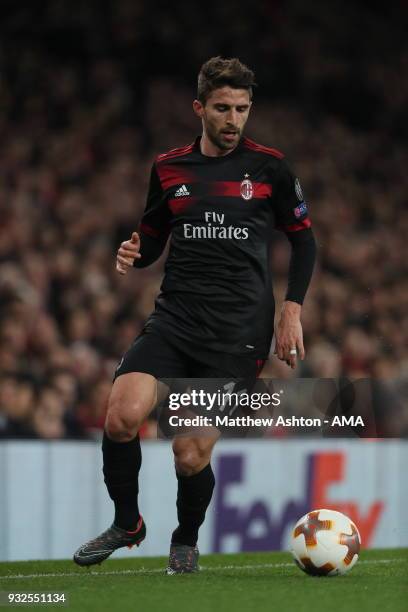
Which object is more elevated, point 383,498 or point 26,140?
point 26,140

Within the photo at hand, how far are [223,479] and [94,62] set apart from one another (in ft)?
20.5

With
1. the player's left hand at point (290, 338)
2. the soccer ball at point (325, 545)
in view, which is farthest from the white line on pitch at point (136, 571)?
the player's left hand at point (290, 338)

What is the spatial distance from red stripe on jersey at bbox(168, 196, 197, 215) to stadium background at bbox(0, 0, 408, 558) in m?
2.46

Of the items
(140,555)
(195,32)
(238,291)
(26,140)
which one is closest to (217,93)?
(238,291)

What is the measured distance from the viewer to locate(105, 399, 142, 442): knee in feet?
15.8

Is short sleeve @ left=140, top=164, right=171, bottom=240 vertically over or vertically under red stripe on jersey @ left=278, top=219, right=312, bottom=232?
over

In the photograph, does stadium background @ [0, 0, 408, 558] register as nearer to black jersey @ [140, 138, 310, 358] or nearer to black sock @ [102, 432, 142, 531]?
black sock @ [102, 432, 142, 531]

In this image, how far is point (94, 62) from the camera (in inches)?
508

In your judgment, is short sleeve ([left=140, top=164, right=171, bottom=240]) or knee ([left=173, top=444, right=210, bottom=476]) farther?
short sleeve ([left=140, top=164, right=171, bottom=240])

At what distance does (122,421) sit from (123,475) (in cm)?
24

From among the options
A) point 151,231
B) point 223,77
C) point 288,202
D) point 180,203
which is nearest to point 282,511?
point 151,231

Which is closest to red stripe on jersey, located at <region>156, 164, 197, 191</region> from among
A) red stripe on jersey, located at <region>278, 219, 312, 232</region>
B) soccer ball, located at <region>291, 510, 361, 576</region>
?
red stripe on jersey, located at <region>278, 219, 312, 232</region>

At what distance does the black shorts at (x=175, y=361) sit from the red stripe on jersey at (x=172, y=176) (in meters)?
0.59

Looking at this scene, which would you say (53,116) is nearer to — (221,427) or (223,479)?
(223,479)
